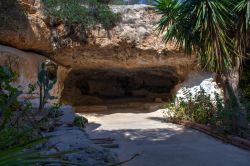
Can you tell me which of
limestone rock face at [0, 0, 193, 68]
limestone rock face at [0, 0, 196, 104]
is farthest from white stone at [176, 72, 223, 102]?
limestone rock face at [0, 0, 193, 68]

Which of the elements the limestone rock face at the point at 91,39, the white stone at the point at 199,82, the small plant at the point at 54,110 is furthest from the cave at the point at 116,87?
the small plant at the point at 54,110

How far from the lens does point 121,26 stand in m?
10.7

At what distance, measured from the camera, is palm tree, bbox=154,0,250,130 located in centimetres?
620

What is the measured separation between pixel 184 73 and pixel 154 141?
6902 millimetres

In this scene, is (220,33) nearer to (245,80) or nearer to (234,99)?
(234,99)

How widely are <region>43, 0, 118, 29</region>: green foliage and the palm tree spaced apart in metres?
4.06

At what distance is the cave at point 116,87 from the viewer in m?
16.0

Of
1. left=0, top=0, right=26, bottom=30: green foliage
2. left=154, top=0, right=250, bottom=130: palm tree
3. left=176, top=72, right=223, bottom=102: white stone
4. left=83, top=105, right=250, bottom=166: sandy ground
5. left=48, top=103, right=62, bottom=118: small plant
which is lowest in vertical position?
left=83, top=105, right=250, bottom=166: sandy ground

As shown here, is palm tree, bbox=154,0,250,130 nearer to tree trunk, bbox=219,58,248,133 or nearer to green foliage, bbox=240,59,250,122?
tree trunk, bbox=219,58,248,133

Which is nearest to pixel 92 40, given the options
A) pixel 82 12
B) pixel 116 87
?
pixel 82 12

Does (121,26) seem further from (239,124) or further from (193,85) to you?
(239,124)

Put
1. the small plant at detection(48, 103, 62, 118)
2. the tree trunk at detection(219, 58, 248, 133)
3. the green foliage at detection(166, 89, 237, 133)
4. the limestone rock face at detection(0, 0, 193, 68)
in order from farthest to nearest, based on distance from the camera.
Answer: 1. the limestone rock face at detection(0, 0, 193, 68)
2. the green foliage at detection(166, 89, 237, 133)
3. the tree trunk at detection(219, 58, 248, 133)
4. the small plant at detection(48, 103, 62, 118)

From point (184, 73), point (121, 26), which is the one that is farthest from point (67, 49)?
point (184, 73)

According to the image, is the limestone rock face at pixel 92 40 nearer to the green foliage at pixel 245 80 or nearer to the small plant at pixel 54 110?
the green foliage at pixel 245 80
